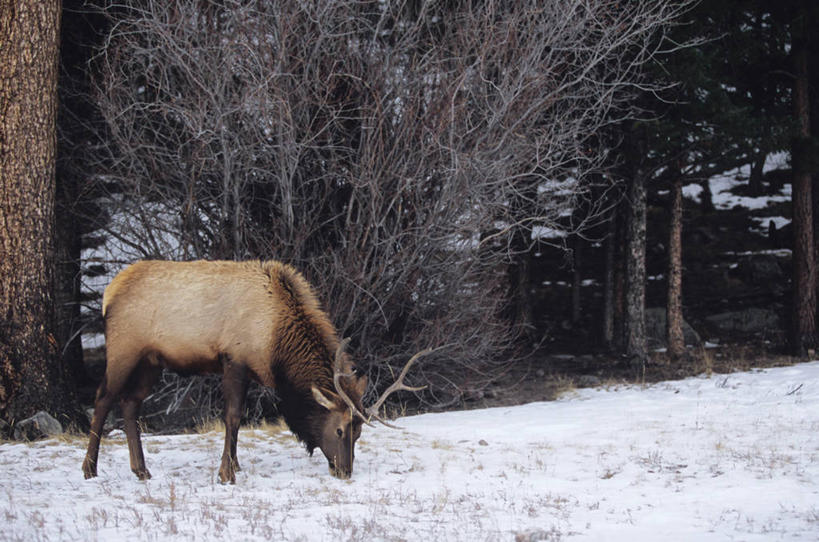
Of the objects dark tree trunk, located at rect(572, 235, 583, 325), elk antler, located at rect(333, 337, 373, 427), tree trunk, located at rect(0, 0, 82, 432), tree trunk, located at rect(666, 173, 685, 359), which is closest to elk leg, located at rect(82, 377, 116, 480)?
elk antler, located at rect(333, 337, 373, 427)

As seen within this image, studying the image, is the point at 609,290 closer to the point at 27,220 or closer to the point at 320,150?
the point at 320,150

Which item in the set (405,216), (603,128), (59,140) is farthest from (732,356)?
(59,140)

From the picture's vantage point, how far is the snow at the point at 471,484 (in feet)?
16.1

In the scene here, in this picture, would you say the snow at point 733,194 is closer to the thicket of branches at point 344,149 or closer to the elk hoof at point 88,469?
the thicket of branches at point 344,149

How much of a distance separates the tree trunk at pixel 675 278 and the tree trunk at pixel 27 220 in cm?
1040

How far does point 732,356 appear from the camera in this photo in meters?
15.0

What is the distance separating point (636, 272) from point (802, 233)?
3382 mm

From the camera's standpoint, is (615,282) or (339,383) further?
(615,282)

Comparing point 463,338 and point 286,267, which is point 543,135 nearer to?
point 463,338

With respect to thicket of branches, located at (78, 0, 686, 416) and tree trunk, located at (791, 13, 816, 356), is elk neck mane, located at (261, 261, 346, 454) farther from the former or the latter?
tree trunk, located at (791, 13, 816, 356)

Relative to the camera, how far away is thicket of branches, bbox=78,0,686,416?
10.1 metres

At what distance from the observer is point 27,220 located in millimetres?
8633

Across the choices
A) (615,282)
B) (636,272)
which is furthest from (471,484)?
(615,282)

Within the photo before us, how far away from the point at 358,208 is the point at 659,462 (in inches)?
208
